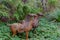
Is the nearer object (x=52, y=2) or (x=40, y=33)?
(x=40, y=33)

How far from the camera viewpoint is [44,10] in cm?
1082

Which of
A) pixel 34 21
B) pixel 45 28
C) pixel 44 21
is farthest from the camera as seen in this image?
pixel 44 21

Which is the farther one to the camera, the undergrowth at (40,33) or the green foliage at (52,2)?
the green foliage at (52,2)

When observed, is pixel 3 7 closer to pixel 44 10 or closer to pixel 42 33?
pixel 42 33

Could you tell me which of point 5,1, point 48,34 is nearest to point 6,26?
point 5,1

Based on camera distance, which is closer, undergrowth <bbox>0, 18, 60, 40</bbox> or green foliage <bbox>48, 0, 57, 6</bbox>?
undergrowth <bbox>0, 18, 60, 40</bbox>

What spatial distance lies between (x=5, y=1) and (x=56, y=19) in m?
2.77

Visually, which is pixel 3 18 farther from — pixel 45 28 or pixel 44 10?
pixel 44 10

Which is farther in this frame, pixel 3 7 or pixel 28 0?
pixel 28 0

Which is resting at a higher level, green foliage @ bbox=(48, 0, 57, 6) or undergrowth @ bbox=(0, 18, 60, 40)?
green foliage @ bbox=(48, 0, 57, 6)

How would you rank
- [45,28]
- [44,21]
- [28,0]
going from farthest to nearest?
[28,0]
[44,21]
[45,28]

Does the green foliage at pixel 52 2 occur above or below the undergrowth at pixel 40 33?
above

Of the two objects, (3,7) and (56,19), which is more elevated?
(3,7)

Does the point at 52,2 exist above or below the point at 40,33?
above
